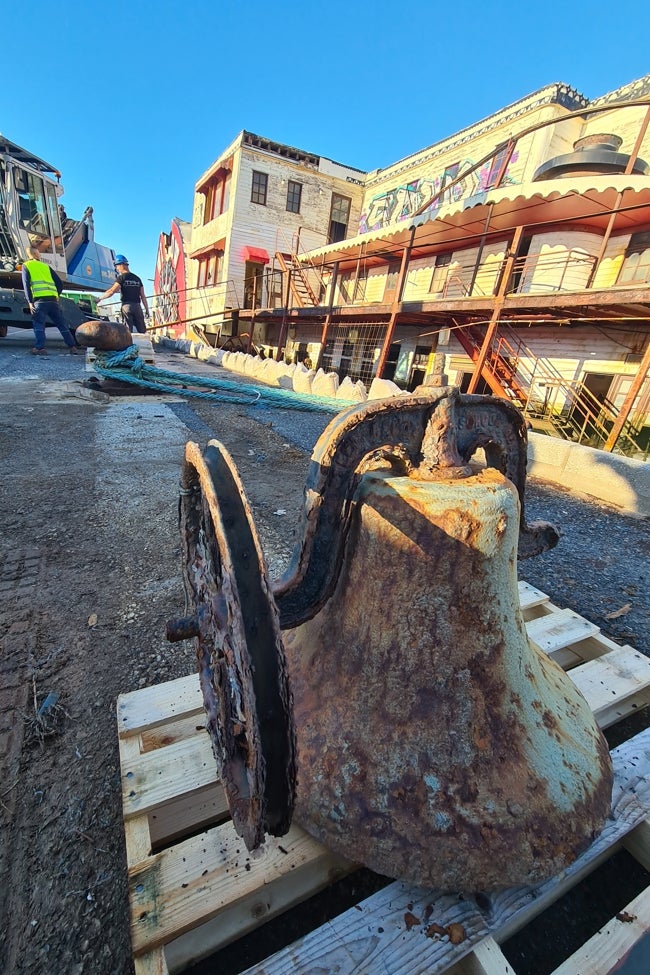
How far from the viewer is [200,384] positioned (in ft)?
28.6

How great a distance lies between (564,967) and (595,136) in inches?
611

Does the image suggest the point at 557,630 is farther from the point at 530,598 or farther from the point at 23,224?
the point at 23,224

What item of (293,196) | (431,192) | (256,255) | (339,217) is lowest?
(256,255)

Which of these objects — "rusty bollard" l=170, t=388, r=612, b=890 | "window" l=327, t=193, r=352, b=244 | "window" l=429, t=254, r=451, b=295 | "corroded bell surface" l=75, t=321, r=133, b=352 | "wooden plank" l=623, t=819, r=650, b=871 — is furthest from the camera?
"window" l=327, t=193, r=352, b=244

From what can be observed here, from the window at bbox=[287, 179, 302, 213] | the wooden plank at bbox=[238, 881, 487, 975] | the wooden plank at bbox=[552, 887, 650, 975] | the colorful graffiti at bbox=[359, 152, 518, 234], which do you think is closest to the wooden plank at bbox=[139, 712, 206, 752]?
the wooden plank at bbox=[238, 881, 487, 975]

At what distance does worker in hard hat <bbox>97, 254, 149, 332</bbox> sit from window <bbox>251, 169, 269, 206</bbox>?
36.3ft

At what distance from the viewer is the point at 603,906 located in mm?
1415

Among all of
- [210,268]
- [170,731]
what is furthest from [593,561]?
[210,268]

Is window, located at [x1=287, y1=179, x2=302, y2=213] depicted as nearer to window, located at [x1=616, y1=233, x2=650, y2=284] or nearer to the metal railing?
the metal railing

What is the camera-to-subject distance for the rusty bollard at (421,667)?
1.17 meters

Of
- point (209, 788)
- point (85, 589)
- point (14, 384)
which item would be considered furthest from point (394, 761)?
point (14, 384)

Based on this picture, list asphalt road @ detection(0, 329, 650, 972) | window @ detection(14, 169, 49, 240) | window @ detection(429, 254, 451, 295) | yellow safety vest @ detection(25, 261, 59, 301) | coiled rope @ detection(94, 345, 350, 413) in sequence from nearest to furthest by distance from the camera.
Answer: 1. asphalt road @ detection(0, 329, 650, 972)
2. coiled rope @ detection(94, 345, 350, 413)
3. yellow safety vest @ detection(25, 261, 59, 301)
4. window @ detection(14, 169, 49, 240)
5. window @ detection(429, 254, 451, 295)

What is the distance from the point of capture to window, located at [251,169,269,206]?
20797 mm

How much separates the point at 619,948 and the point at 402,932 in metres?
0.57
